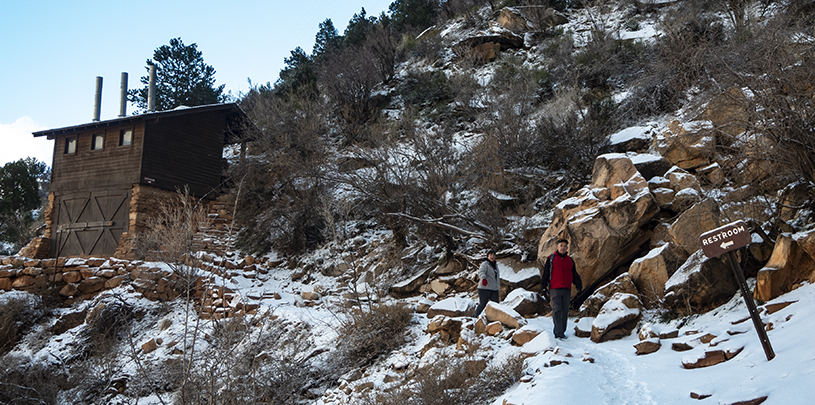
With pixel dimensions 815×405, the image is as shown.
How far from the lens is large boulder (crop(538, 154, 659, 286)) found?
9445 mm

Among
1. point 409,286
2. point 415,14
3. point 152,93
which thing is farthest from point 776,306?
point 415,14

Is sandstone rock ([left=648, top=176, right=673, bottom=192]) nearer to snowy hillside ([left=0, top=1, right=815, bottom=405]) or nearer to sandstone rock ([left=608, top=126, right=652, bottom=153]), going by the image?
snowy hillside ([left=0, top=1, right=815, bottom=405])

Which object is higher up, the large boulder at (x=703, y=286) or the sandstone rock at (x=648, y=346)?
the large boulder at (x=703, y=286)

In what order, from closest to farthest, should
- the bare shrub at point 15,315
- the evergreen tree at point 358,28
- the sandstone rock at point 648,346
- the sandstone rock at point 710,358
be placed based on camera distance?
the sandstone rock at point 710,358
the sandstone rock at point 648,346
the bare shrub at point 15,315
the evergreen tree at point 358,28

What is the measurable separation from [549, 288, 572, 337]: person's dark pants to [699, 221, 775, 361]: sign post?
2946 mm

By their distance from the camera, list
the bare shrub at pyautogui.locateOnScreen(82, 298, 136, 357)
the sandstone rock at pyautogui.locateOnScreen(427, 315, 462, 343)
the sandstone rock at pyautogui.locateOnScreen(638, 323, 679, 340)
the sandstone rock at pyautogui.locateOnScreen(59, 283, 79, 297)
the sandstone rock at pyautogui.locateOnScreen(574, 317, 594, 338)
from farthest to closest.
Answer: the sandstone rock at pyautogui.locateOnScreen(59, 283, 79, 297) → the bare shrub at pyautogui.locateOnScreen(82, 298, 136, 357) → the sandstone rock at pyautogui.locateOnScreen(427, 315, 462, 343) → the sandstone rock at pyautogui.locateOnScreen(574, 317, 594, 338) → the sandstone rock at pyautogui.locateOnScreen(638, 323, 679, 340)

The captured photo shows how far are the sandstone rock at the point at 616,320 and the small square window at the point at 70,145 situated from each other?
77.1 ft

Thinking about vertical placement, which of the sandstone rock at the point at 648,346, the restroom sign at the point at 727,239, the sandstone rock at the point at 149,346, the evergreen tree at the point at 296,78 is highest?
the evergreen tree at the point at 296,78

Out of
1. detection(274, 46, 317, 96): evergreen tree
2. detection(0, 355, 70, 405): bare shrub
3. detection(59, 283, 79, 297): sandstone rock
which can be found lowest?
A: detection(0, 355, 70, 405): bare shrub

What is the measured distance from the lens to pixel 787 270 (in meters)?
6.97

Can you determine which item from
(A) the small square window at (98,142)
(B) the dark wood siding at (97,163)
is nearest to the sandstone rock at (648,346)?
(B) the dark wood siding at (97,163)

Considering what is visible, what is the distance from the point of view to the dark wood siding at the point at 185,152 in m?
20.4

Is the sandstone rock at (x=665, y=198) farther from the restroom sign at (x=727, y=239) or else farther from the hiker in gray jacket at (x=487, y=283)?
the restroom sign at (x=727, y=239)

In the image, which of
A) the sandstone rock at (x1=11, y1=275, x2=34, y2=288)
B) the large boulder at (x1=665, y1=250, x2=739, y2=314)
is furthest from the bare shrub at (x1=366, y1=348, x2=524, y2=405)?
the sandstone rock at (x1=11, y1=275, x2=34, y2=288)
